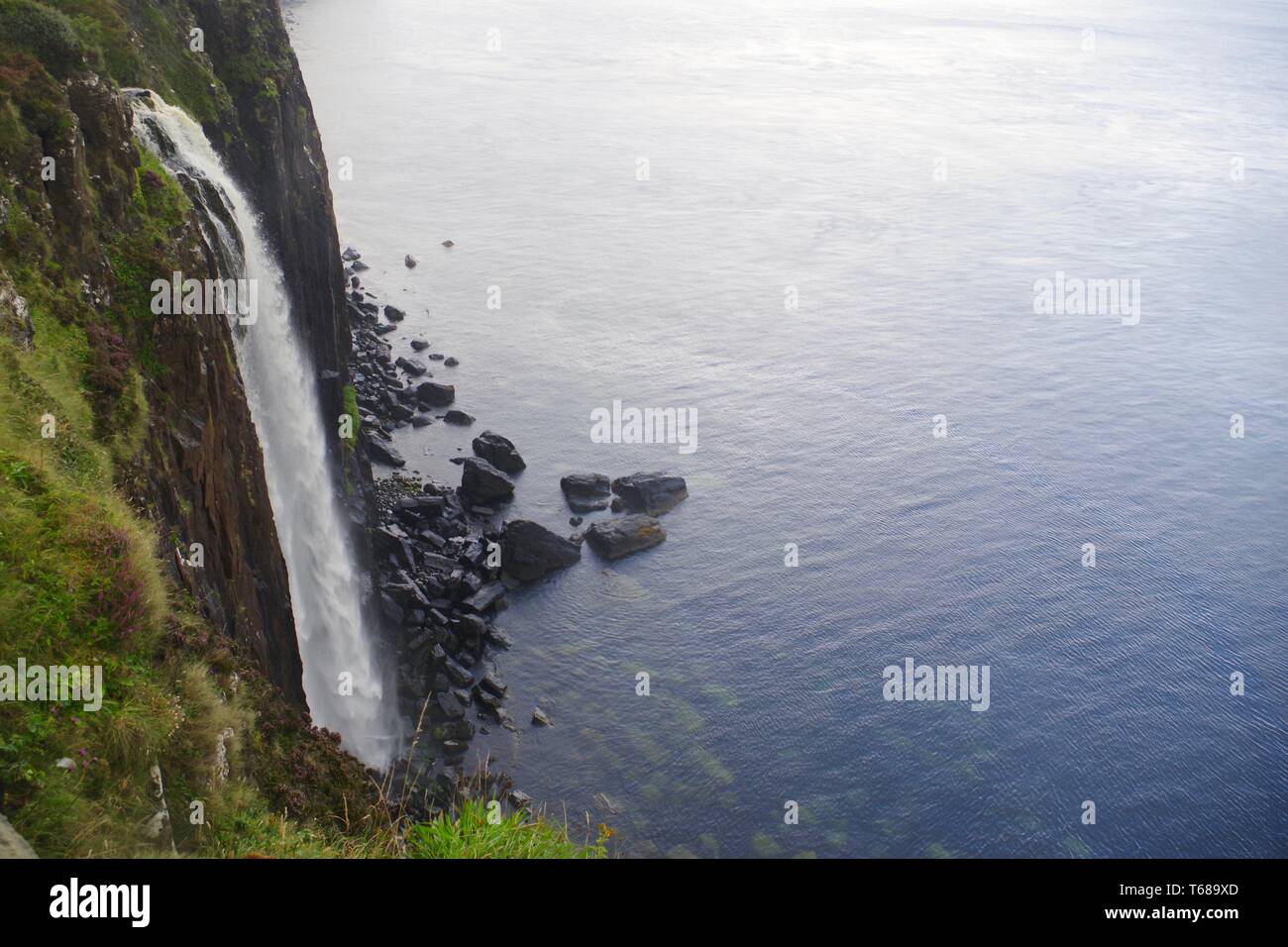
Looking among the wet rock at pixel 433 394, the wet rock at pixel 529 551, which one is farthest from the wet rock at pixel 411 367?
the wet rock at pixel 529 551

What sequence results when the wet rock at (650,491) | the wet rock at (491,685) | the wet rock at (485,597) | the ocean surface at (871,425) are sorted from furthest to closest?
the wet rock at (650,491) < the wet rock at (485,597) < the wet rock at (491,685) < the ocean surface at (871,425)

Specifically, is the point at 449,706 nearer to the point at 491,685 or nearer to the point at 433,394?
the point at 491,685

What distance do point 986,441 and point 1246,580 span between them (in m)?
17.4

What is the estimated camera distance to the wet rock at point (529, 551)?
1967 inches

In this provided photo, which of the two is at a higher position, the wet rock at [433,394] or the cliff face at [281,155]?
the cliff face at [281,155]

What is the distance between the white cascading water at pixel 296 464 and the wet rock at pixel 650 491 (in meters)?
19.5

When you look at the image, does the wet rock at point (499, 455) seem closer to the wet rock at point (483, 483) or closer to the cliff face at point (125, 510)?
the wet rock at point (483, 483)

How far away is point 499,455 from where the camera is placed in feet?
192

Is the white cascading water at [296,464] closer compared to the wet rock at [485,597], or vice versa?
the white cascading water at [296,464]

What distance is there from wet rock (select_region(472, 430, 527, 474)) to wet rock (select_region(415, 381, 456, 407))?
6.74 metres

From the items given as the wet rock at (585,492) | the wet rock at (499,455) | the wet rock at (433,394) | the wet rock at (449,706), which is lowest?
the wet rock at (449,706)

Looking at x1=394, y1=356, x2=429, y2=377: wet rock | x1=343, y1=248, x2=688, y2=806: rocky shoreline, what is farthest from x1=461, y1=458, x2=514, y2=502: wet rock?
x1=394, y1=356, x2=429, y2=377: wet rock

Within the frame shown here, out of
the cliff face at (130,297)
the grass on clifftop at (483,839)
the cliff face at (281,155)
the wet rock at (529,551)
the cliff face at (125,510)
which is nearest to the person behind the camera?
the grass on clifftop at (483,839)
